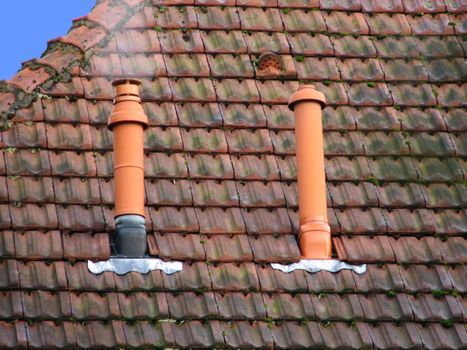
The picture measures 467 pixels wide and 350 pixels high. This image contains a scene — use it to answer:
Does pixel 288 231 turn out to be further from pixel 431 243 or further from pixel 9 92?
pixel 9 92

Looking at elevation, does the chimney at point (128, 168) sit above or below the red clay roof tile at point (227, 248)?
above

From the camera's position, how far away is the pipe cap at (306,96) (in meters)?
17.1

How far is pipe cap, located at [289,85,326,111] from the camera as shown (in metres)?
17.1

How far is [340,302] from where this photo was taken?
1636 cm

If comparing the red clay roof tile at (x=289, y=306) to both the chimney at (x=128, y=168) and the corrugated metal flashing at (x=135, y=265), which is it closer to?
the corrugated metal flashing at (x=135, y=265)

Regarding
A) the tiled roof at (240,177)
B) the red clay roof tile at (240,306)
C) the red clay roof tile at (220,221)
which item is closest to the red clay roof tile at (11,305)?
the tiled roof at (240,177)

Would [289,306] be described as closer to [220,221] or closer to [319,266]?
[319,266]

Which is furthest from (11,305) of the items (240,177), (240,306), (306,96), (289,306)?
(306,96)

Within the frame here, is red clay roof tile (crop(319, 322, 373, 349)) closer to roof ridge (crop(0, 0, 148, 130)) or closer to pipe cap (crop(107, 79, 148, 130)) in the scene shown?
pipe cap (crop(107, 79, 148, 130))

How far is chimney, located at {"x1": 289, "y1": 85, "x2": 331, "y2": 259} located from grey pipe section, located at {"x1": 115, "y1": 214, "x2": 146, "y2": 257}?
1.26 metres

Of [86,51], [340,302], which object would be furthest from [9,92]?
[340,302]

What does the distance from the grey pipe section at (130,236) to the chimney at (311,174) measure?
4.15 ft

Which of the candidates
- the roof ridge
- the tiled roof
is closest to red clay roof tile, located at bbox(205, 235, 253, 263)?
the tiled roof

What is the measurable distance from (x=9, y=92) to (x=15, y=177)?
2.90ft
